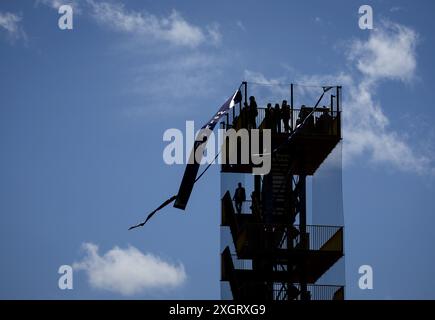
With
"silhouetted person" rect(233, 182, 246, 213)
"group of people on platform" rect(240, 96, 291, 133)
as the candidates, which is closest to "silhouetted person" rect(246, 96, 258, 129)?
"group of people on platform" rect(240, 96, 291, 133)

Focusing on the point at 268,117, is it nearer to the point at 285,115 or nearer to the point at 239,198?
the point at 285,115

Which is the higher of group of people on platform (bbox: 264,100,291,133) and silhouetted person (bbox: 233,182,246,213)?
group of people on platform (bbox: 264,100,291,133)

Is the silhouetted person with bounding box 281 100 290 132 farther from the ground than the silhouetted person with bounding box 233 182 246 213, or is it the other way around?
the silhouetted person with bounding box 281 100 290 132

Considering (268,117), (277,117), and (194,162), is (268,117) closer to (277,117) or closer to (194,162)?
(277,117)

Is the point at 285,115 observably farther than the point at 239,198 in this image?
No

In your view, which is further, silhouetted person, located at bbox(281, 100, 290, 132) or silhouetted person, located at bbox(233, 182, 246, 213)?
silhouetted person, located at bbox(233, 182, 246, 213)

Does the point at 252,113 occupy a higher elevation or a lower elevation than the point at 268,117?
higher

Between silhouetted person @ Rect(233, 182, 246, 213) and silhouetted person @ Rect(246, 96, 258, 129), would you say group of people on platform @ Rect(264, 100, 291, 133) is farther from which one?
silhouetted person @ Rect(233, 182, 246, 213)

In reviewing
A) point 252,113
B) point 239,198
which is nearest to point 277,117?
point 252,113

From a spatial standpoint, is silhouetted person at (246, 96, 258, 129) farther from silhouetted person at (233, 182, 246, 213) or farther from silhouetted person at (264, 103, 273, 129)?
silhouetted person at (233, 182, 246, 213)
